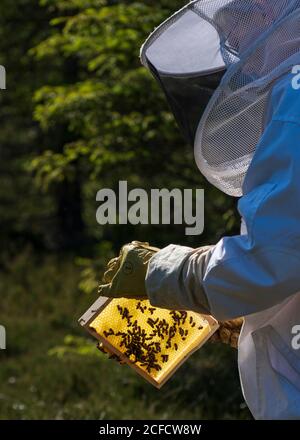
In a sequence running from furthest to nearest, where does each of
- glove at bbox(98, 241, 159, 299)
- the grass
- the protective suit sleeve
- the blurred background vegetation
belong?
the blurred background vegetation
the grass
glove at bbox(98, 241, 159, 299)
the protective suit sleeve

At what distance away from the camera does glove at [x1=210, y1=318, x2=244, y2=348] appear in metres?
2.17

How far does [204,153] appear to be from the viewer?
1992 mm

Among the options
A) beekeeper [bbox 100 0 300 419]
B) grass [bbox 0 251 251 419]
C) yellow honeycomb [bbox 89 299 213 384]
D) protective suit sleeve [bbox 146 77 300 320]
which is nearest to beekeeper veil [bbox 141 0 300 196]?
beekeeper [bbox 100 0 300 419]

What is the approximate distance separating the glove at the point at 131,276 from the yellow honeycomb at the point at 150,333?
0.22 meters

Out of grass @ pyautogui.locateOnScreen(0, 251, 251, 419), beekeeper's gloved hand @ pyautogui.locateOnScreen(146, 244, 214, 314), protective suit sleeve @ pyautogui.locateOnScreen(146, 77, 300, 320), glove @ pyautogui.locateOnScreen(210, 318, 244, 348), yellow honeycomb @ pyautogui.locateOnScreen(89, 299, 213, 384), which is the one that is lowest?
grass @ pyautogui.locateOnScreen(0, 251, 251, 419)

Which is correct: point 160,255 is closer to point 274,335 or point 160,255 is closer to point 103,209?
point 274,335

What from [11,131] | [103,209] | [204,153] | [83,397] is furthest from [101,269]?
[11,131]

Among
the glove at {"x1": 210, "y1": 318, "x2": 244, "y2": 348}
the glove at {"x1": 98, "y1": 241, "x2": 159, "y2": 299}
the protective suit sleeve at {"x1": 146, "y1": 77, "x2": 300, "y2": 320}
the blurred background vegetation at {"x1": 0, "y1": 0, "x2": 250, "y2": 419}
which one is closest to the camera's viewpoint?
the protective suit sleeve at {"x1": 146, "y1": 77, "x2": 300, "y2": 320}

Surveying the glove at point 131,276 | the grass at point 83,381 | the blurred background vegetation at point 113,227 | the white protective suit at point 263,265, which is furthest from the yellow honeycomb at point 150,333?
the blurred background vegetation at point 113,227

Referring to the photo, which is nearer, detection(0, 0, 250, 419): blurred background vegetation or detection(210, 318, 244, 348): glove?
detection(210, 318, 244, 348): glove

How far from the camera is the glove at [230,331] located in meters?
2.17

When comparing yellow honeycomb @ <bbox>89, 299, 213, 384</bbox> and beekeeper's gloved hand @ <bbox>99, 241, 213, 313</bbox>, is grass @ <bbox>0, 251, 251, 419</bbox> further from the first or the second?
beekeeper's gloved hand @ <bbox>99, 241, 213, 313</bbox>

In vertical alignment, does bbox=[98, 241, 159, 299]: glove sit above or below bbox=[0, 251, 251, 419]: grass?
above

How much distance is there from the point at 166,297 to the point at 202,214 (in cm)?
402
